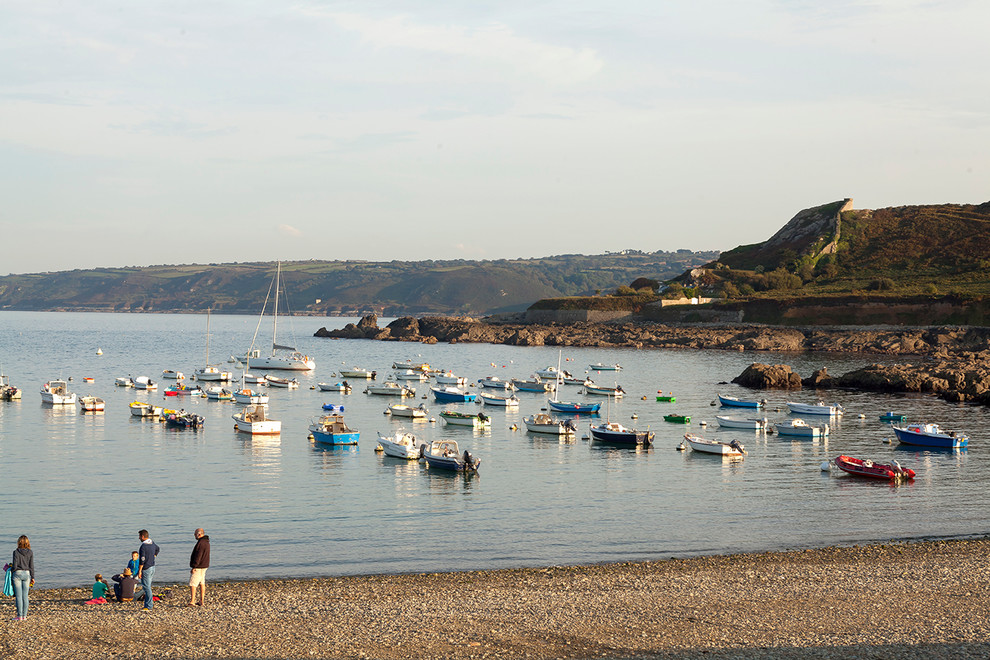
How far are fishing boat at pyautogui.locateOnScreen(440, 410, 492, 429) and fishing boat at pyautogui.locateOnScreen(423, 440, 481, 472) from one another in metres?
13.5

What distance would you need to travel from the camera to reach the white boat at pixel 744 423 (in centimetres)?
5497

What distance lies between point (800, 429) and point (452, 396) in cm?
2785

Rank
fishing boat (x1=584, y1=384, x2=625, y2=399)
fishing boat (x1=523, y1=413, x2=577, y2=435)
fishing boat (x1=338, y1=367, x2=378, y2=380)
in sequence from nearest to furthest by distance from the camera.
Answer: fishing boat (x1=523, y1=413, x2=577, y2=435) < fishing boat (x1=584, y1=384, x2=625, y2=399) < fishing boat (x1=338, y1=367, x2=378, y2=380)

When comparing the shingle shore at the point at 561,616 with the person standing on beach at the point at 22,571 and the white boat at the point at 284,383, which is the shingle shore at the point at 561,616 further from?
the white boat at the point at 284,383

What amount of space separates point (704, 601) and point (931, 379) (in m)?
63.2

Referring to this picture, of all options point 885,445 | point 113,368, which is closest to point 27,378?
point 113,368

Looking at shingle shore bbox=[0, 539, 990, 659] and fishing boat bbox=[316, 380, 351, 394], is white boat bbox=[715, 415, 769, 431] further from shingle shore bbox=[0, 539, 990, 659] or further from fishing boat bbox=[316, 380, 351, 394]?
fishing boat bbox=[316, 380, 351, 394]

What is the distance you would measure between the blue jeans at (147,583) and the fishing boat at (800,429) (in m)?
41.9

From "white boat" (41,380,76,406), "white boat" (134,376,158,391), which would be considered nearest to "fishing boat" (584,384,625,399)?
"white boat" (134,376,158,391)

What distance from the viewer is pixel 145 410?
58.0 meters

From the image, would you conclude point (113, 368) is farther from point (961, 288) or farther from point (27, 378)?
point (961, 288)

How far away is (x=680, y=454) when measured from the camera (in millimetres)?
46625

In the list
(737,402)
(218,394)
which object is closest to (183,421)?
(218,394)

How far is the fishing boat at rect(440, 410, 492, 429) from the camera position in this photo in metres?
55.2
